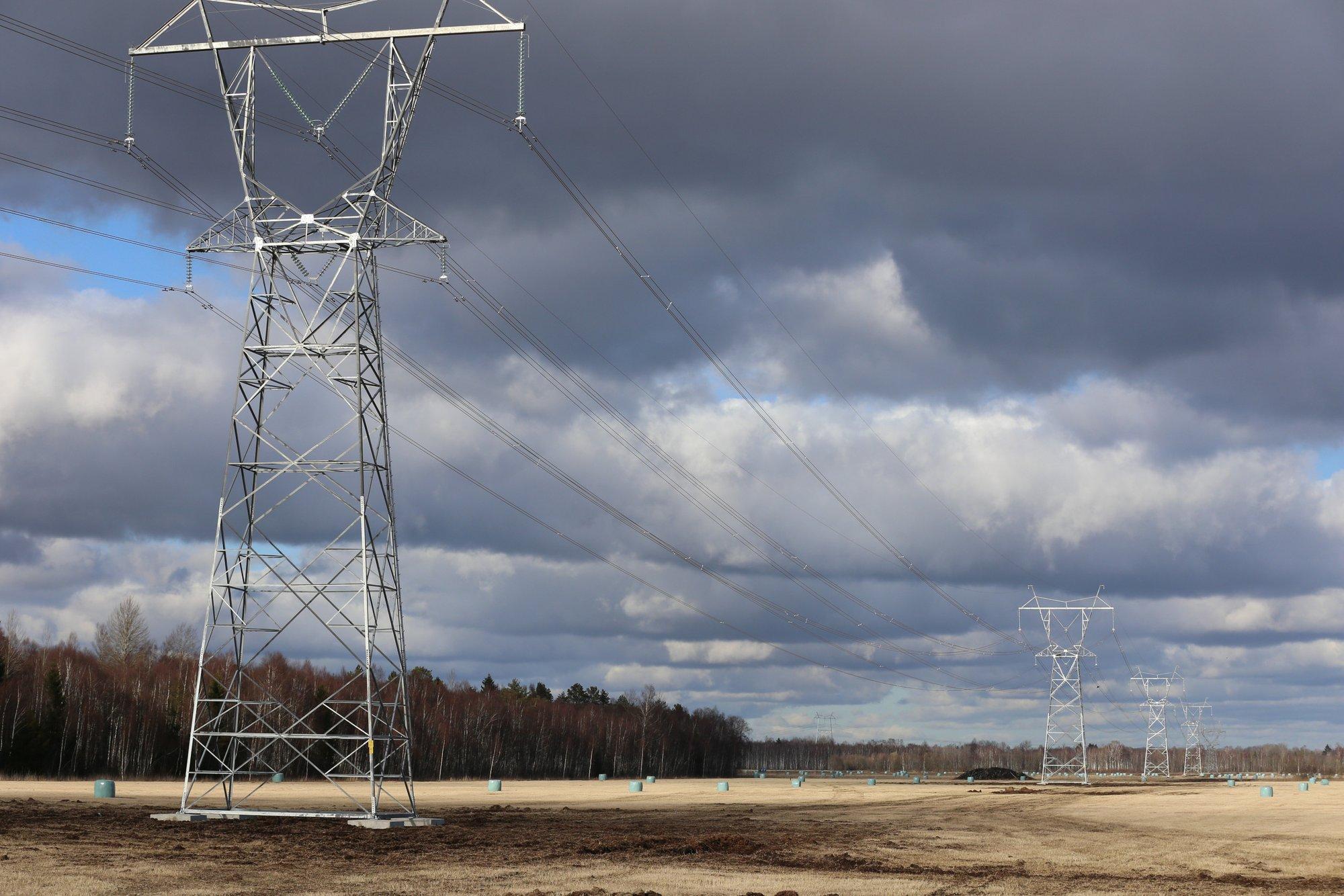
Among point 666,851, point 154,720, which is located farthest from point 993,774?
point 666,851

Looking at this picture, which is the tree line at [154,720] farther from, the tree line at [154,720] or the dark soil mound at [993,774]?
the dark soil mound at [993,774]

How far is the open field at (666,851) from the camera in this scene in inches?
1090

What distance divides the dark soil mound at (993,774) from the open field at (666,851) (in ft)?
294

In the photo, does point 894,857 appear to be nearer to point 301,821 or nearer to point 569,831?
point 569,831

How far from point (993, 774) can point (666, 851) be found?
131 meters

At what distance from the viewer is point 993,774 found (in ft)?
519

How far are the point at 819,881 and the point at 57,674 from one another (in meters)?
104

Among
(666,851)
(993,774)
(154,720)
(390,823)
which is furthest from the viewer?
(993,774)

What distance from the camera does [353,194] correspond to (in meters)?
41.8

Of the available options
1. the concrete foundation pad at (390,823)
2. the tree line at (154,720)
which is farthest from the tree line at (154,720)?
the concrete foundation pad at (390,823)

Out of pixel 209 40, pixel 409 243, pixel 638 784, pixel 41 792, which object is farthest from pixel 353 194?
pixel 638 784

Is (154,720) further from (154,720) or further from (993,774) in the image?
(993,774)

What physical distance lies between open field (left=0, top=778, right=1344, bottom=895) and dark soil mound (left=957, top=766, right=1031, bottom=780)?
8962 cm

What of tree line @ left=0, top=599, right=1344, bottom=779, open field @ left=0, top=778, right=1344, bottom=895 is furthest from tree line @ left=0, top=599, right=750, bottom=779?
open field @ left=0, top=778, right=1344, bottom=895
